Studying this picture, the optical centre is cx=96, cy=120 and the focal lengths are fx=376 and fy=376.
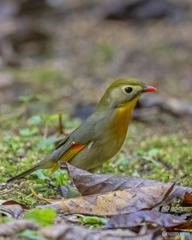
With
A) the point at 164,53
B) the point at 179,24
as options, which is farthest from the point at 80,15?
the point at 164,53

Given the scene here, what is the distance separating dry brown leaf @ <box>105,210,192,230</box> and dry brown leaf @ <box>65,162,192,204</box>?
13.3 inches

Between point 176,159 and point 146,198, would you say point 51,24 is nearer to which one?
point 176,159

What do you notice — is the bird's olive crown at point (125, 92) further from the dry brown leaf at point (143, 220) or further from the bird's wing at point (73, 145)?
the dry brown leaf at point (143, 220)

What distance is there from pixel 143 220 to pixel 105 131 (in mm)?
1237

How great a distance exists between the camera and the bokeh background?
6586 mm

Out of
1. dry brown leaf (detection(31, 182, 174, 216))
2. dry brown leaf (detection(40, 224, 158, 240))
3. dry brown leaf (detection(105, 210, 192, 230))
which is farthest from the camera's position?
dry brown leaf (detection(31, 182, 174, 216))

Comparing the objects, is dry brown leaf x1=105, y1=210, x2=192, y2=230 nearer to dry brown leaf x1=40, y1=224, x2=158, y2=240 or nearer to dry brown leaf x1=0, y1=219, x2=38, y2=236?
dry brown leaf x1=40, y1=224, x2=158, y2=240

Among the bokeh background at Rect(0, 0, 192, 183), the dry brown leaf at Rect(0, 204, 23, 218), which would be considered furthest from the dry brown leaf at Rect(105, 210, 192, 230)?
the bokeh background at Rect(0, 0, 192, 183)

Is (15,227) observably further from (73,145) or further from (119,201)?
(73,145)

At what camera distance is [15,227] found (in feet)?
8.08

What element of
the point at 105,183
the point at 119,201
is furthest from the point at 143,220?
the point at 105,183

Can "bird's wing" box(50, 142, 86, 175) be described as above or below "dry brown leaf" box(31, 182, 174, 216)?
above

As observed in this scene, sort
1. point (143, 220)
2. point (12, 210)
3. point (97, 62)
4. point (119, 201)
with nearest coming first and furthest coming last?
point (143, 220)
point (12, 210)
point (119, 201)
point (97, 62)

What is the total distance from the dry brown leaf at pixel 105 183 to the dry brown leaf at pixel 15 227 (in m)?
0.73
